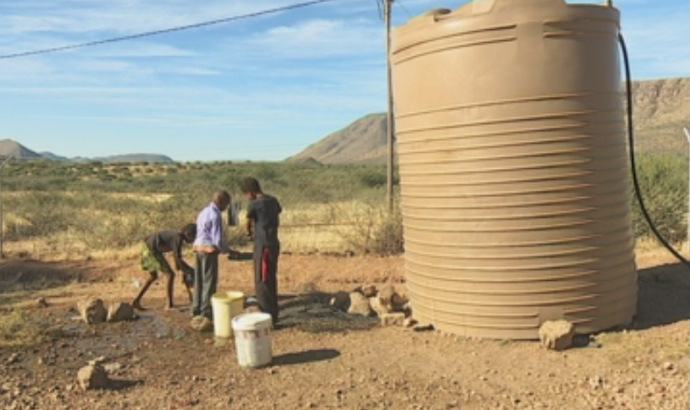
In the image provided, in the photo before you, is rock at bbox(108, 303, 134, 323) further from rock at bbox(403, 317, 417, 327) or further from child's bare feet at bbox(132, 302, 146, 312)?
rock at bbox(403, 317, 417, 327)

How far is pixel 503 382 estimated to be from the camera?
5.85 meters

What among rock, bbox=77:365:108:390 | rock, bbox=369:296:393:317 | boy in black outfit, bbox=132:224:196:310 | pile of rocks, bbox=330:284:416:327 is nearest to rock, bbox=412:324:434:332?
pile of rocks, bbox=330:284:416:327

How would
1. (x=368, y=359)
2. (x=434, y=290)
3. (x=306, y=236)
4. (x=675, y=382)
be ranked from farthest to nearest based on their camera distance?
(x=306, y=236), (x=434, y=290), (x=368, y=359), (x=675, y=382)

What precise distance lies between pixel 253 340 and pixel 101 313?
2.98 metres

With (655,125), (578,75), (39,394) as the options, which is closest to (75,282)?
(39,394)

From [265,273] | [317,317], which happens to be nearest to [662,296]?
[317,317]

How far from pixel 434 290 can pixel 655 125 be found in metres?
74.2

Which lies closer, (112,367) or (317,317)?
(112,367)

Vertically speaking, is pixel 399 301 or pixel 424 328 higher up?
pixel 399 301

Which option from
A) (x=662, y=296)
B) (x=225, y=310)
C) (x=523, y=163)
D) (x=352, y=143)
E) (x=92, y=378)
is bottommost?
(x=92, y=378)

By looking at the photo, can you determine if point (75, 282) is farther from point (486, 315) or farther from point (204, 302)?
point (486, 315)

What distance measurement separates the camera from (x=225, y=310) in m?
7.26

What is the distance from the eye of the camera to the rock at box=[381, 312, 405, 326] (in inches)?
307

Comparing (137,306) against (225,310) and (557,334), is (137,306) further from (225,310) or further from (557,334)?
(557,334)
